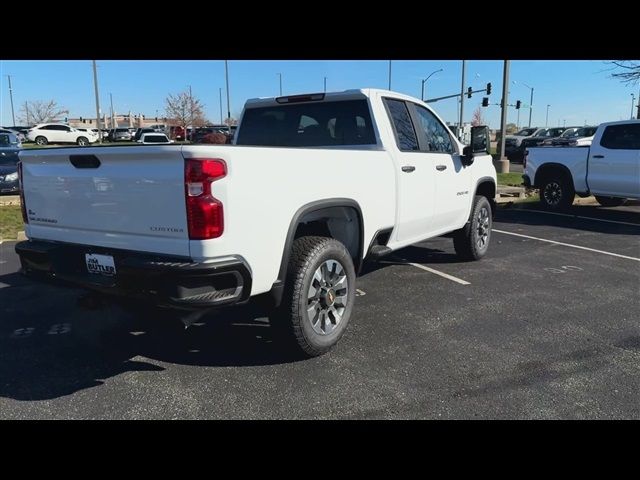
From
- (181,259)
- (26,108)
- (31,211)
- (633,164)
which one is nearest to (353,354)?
(181,259)

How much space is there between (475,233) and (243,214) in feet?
14.2

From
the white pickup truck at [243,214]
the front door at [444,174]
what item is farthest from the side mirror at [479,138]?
the white pickup truck at [243,214]

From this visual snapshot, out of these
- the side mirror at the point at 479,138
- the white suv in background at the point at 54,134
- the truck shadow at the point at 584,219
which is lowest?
the truck shadow at the point at 584,219

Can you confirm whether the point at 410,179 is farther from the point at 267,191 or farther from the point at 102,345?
the point at 102,345

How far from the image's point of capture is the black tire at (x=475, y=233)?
6473mm

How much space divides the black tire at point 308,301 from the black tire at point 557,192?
344 inches

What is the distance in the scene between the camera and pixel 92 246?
3.36 meters

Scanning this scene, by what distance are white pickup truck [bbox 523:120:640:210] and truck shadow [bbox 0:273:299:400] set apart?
857 cm

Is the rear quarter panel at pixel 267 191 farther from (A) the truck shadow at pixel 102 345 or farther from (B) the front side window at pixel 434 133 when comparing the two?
(B) the front side window at pixel 434 133

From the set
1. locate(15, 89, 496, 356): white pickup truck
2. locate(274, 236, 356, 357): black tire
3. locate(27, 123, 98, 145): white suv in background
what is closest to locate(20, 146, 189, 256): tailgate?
locate(15, 89, 496, 356): white pickup truck

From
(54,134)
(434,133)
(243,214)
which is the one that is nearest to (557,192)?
(434,133)

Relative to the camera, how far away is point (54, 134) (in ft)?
123
